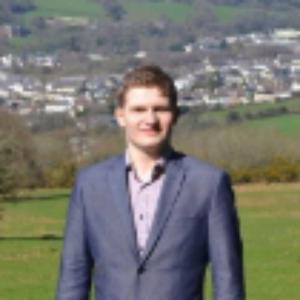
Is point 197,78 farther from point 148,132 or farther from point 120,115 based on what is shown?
point 148,132

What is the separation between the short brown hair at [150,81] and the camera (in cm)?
596

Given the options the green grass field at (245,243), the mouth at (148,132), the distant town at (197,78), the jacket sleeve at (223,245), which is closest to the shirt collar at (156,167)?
the mouth at (148,132)

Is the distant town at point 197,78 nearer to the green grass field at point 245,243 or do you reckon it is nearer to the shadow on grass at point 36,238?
the green grass field at point 245,243

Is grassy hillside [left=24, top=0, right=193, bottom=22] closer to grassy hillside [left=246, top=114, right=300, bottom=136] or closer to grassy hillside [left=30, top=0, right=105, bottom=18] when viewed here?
grassy hillside [left=30, top=0, right=105, bottom=18]

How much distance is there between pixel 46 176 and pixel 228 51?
305 feet

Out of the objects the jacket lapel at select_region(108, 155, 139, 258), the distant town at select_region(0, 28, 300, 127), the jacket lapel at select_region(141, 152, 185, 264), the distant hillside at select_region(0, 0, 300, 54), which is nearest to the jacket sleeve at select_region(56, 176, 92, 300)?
the jacket lapel at select_region(108, 155, 139, 258)

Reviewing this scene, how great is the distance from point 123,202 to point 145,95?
421 millimetres

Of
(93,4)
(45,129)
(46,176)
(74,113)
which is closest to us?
(46,176)

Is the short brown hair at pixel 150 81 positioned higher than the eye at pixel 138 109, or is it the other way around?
the short brown hair at pixel 150 81

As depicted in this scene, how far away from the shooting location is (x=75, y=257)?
6031mm

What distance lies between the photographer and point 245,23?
170125 millimetres

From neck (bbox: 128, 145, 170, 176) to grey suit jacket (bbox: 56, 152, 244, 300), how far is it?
0.06 m

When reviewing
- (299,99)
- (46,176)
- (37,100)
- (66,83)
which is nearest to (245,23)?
(66,83)

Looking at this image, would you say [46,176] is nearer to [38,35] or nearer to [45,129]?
[45,129]
